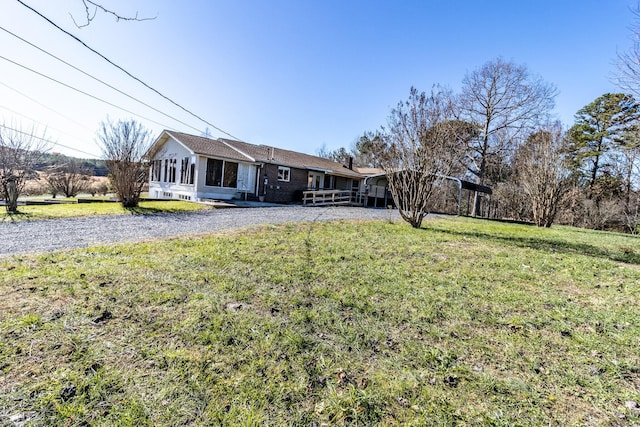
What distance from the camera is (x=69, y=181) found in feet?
78.5

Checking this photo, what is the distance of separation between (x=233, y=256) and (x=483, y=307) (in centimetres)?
413

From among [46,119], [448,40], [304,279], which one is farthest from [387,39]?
[46,119]

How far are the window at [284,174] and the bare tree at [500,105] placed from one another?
14999mm

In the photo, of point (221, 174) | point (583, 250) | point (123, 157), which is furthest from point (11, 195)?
point (583, 250)

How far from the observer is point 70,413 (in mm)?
1887

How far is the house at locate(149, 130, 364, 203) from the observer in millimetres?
17406

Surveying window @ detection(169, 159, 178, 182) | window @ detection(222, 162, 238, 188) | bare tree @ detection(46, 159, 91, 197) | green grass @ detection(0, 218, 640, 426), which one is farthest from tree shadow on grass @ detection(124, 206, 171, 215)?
bare tree @ detection(46, 159, 91, 197)

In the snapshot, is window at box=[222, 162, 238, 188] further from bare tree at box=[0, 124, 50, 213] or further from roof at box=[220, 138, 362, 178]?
bare tree at box=[0, 124, 50, 213]

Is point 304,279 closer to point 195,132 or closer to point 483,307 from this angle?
point 483,307

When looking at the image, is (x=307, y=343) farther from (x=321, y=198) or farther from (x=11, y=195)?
(x=321, y=198)

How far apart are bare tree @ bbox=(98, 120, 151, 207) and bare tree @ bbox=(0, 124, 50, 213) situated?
3.00m

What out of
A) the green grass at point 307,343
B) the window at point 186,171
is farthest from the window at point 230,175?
the green grass at point 307,343

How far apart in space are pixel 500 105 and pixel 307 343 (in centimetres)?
2978

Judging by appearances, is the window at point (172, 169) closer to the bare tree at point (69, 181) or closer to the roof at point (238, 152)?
the roof at point (238, 152)
